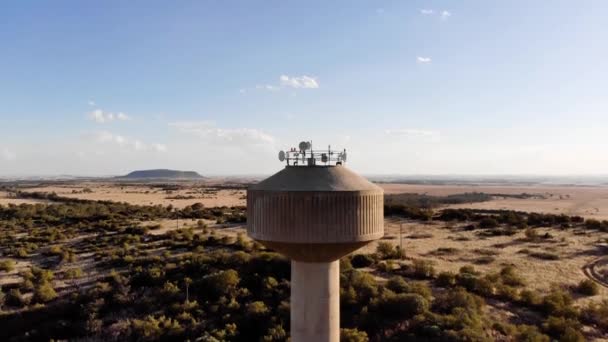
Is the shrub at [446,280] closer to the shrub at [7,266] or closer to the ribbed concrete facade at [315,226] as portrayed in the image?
the ribbed concrete facade at [315,226]

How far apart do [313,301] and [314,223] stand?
1.89 metres

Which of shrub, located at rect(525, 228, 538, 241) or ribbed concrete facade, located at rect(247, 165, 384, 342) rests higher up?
ribbed concrete facade, located at rect(247, 165, 384, 342)

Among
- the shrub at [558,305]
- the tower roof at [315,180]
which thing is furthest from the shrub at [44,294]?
the shrub at [558,305]

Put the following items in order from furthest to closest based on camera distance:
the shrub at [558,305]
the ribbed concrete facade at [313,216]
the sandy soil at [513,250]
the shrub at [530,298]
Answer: the sandy soil at [513,250] → the shrub at [530,298] → the shrub at [558,305] → the ribbed concrete facade at [313,216]

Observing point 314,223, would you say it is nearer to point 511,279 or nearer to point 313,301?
point 313,301

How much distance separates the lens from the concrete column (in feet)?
29.1

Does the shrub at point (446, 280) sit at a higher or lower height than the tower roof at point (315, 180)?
lower

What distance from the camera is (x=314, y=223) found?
7965 mm

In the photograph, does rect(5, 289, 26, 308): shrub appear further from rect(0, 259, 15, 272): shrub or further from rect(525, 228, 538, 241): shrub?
rect(525, 228, 538, 241): shrub

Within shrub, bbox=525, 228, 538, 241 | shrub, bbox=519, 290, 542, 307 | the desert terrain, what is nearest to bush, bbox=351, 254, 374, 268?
the desert terrain

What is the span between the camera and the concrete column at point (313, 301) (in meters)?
8.86

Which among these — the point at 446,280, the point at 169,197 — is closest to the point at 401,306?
the point at 446,280

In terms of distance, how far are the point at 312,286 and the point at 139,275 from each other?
13.4 metres

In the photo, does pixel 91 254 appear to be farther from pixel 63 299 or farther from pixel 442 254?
pixel 442 254
